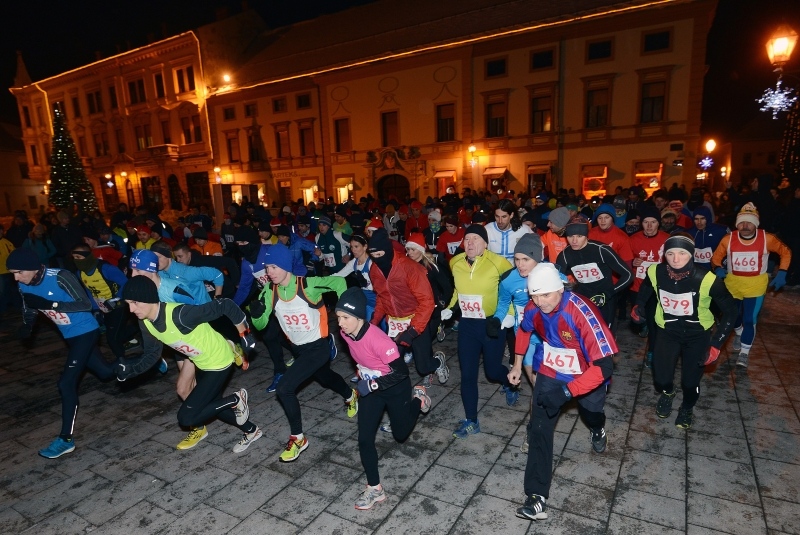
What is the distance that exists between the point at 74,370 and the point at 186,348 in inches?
75.4

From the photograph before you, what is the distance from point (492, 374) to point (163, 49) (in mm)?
43800

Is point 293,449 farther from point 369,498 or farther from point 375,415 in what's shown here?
point 375,415

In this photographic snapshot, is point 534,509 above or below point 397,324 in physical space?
below

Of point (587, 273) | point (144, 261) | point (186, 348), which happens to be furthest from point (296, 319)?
point (587, 273)

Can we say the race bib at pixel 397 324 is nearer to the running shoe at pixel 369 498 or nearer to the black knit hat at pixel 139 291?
the running shoe at pixel 369 498

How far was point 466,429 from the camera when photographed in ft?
16.4

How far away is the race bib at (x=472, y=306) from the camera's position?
4.93m

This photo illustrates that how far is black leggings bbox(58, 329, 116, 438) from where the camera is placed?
525cm

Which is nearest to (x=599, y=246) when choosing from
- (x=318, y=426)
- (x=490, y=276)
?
(x=490, y=276)

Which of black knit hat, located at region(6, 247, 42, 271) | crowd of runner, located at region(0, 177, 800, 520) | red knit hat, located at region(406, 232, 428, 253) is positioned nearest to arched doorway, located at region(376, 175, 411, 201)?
crowd of runner, located at region(0, 177, 800, 520)

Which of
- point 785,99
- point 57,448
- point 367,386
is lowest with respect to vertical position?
point 57,448

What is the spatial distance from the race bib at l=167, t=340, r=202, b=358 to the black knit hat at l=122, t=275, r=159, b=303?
1.82ft

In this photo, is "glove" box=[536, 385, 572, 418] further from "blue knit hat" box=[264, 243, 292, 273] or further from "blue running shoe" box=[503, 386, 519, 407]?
"blue knit hat" box=[264, 243, 292, 273]

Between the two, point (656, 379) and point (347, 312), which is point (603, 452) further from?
point (347, 312)
